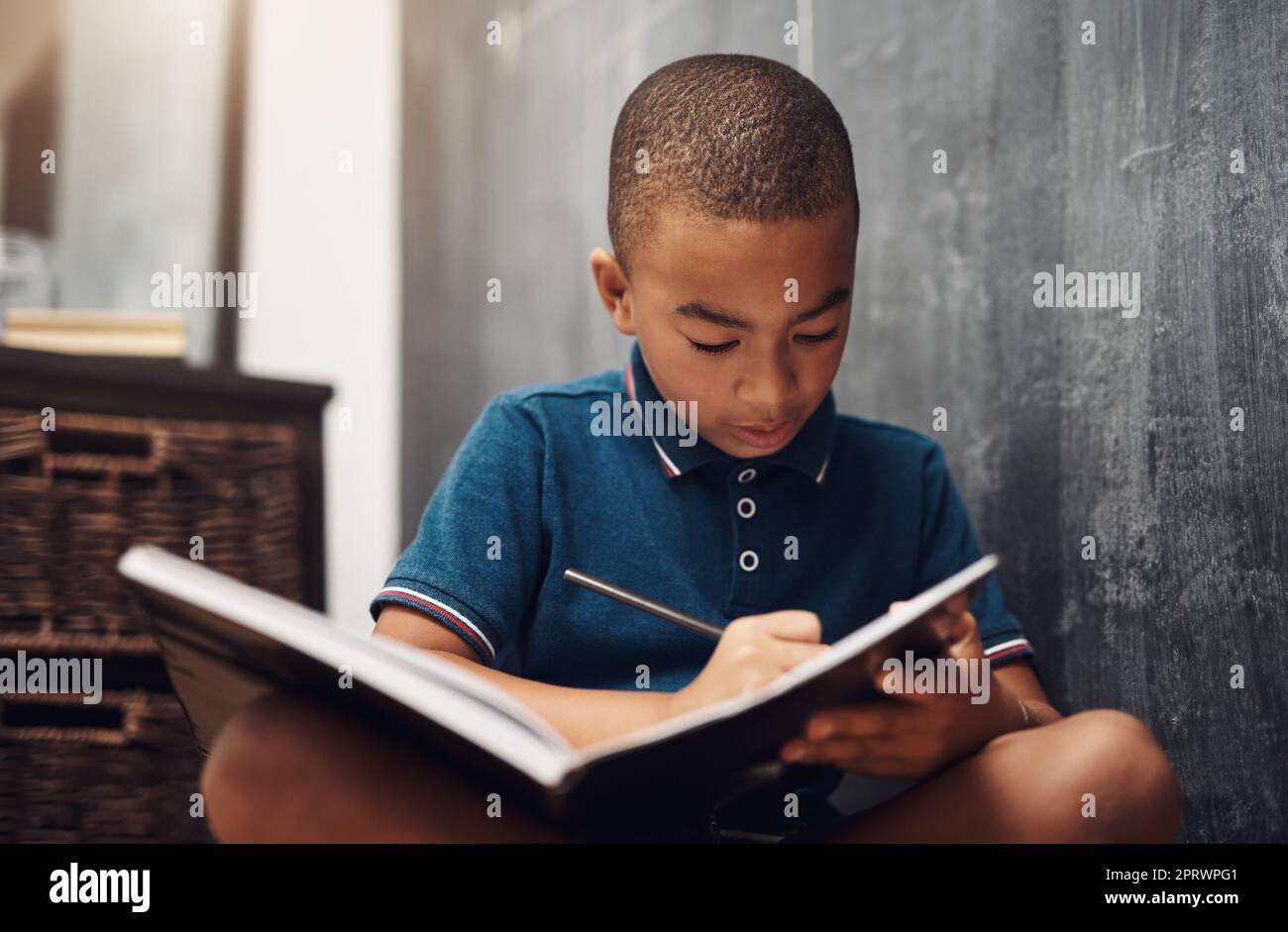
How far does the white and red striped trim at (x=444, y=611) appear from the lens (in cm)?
67

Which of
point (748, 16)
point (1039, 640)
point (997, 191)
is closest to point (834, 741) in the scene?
point (1039, 640)

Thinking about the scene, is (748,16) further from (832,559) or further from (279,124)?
(279,124)

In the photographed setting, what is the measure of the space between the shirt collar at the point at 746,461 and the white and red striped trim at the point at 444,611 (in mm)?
201

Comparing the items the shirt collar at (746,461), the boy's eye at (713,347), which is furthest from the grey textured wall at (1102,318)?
the boy's eye at (713,347)

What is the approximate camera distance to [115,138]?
178cm

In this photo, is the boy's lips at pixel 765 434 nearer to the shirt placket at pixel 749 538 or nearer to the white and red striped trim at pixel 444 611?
the shirt placket at pixel 749 538

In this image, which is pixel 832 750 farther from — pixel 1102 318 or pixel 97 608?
pixel 97 608

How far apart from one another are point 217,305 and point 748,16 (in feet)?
3.95

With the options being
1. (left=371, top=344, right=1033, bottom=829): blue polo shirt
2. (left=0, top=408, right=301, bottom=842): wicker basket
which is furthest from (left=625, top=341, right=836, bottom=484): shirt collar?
(left=0, top=408, right=301, bottom=842): wicker basket

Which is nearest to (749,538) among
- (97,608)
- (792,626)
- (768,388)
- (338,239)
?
(768,388)

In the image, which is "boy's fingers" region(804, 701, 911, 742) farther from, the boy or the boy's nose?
the boy's nose

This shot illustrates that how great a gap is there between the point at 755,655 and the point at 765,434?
0.27 meters

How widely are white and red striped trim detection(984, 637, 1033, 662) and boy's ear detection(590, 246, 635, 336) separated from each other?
0.35 m

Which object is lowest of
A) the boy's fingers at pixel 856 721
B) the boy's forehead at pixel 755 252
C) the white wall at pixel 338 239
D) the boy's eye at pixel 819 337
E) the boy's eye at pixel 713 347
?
the boy's fingers at pixel 856 721
